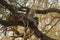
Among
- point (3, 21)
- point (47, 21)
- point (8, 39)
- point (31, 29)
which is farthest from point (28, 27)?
point (47, 21)

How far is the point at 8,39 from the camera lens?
13.7 ft

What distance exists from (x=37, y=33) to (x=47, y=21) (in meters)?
1.88

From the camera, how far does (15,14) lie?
261cm

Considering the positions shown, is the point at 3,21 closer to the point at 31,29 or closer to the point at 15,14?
the point at 15,14

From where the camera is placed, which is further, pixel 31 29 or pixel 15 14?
pixel 31 29

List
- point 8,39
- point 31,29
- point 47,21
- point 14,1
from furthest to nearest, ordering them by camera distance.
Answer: point 47,21
point 8,39
point 31,29
point 14,1

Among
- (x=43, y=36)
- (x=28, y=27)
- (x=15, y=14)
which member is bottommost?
(x=43, y=36)

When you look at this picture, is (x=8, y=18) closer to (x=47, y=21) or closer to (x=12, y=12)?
(x=12, y=12)

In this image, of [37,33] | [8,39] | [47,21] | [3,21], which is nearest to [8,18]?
[3,21]

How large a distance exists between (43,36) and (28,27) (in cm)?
37

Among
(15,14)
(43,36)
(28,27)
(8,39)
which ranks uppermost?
(15,14)

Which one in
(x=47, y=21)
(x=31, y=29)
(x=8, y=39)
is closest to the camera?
(x=31, y=29)

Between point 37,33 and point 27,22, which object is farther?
point 37,33

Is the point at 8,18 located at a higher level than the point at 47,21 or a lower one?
higher
